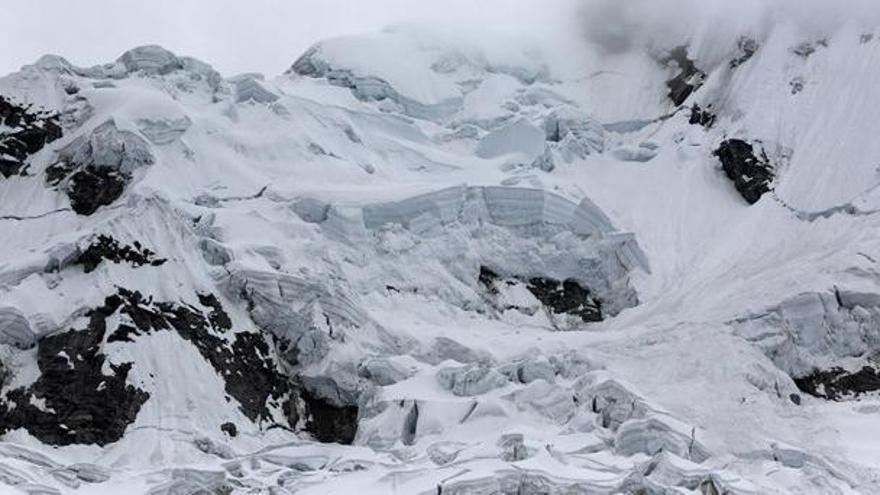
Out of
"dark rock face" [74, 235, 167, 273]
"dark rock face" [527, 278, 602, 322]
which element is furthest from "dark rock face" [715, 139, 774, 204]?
"dark rock face" [74, 235, 167, 273]

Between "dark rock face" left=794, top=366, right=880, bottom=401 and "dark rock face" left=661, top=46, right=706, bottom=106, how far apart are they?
27.0 m

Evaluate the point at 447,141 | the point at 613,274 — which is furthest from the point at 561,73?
the point at 613,274

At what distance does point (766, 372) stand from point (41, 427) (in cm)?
2574

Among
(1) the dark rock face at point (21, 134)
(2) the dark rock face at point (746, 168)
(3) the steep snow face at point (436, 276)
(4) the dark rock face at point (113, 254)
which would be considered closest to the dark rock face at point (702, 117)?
(3) the steep snow face at point (436, 276)

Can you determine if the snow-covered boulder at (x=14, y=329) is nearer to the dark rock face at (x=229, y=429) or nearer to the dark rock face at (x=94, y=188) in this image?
the dark rock face at (x=229, y=429)

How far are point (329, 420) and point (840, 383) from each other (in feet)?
64.3

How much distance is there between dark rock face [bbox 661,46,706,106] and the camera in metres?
75.4

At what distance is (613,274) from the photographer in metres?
60.2

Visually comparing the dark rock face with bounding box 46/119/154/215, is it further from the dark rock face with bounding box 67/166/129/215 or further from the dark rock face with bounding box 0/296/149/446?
the dark rock face with bounding box 0/296/149/446

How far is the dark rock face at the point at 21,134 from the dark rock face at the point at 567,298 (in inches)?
910

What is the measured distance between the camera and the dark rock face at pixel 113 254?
49219mm

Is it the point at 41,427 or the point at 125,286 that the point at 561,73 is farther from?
the point at 41,427

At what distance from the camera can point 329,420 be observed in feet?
161

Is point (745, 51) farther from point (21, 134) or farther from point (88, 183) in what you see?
point (21, 134)
